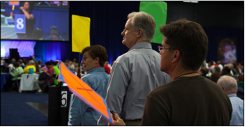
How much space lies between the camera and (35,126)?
4.97 m

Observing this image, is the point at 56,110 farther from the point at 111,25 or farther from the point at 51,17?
the point at 111,25

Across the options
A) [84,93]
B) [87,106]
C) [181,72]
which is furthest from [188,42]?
[87,106]

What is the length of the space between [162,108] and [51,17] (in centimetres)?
1842

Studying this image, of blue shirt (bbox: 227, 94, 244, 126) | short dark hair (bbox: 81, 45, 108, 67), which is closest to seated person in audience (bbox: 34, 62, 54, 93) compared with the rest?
short dark hair (bbox: 81, 45, 108, 67)

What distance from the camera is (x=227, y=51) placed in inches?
846

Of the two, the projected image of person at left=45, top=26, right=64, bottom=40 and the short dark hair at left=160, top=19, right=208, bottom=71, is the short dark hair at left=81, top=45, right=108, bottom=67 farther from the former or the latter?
the projected image of person at left=45, top=26, right=64, bottom=40

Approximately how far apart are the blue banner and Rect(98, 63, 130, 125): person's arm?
1689 centimetres

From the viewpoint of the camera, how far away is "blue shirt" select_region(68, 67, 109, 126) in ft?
7.14

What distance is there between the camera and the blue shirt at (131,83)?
1557 millimetres

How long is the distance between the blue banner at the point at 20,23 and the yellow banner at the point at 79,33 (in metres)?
15.1

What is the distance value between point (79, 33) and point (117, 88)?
1.84m

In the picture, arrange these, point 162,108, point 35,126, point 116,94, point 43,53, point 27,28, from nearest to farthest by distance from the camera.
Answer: point 162,108, point 116,94, point 35,126, point 27,28, point 43,53

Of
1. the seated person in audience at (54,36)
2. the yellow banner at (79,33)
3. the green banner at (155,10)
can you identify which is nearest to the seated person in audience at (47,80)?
the yellow banner at (79,33)

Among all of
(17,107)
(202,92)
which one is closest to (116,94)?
(202,92)
